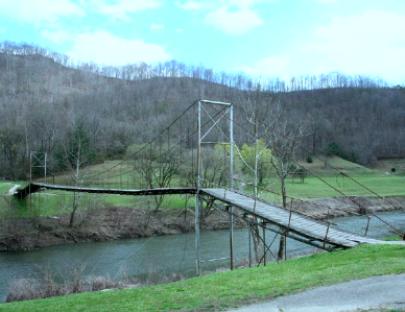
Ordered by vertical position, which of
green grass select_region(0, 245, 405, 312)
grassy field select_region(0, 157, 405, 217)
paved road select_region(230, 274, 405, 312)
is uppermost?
paved road select_region(230, 274, 405, 312)

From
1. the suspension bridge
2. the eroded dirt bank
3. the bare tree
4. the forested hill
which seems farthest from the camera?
the forested hill

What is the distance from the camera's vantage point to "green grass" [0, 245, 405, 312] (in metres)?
8.03

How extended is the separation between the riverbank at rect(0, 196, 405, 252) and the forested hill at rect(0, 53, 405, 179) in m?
8.70

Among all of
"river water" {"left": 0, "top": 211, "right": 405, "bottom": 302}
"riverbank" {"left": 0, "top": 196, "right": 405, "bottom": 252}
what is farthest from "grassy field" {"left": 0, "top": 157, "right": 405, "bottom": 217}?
"river water" {"left": 0, "top": 211, "right": 405, "bottom": 302}

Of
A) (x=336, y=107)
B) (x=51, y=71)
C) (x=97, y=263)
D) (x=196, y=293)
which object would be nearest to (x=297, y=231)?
(x=196, y=293)

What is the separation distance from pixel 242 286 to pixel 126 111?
80.0 m

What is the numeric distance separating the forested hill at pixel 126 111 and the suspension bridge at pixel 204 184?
17.4 feet

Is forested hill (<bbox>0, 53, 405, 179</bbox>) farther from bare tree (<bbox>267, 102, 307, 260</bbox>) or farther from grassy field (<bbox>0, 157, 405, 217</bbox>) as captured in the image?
bare tree (<bbox>267, 102, 307, 260</bbox>)

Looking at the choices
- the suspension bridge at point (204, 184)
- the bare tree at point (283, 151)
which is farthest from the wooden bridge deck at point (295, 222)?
the bare tree at point (283, 151)

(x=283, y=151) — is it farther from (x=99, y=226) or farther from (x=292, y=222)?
(x=99, y=226)

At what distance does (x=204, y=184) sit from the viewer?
34094mm

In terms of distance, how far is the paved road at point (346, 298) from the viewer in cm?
697

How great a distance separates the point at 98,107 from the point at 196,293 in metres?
86.3

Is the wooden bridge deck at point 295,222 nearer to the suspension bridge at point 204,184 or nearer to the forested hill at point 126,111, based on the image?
the suspension bridge at point 204,184
